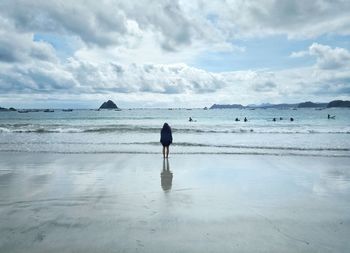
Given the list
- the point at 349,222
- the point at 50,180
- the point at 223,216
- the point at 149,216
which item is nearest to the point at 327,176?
the point at 349,222

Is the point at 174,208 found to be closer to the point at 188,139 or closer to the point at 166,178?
the point at 166,178

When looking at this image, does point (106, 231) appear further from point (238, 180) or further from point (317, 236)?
point (238, 180)

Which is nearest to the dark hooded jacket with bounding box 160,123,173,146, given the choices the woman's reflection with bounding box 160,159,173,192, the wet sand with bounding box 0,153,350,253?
the woman's reflection with bounding box 160,159,173,192

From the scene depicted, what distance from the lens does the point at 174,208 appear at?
768cm

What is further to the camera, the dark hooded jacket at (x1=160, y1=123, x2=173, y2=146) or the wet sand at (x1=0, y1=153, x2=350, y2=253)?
the dark hooded jacket at (x1=160, y1=123, x2=173, y2=146)

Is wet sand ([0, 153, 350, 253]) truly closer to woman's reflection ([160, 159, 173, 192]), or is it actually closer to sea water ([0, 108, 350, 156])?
woman's reflection ([160, 159, 173, 192])

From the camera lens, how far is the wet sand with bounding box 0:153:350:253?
5.60 meters

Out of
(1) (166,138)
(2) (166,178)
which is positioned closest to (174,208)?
(2) (166,178)

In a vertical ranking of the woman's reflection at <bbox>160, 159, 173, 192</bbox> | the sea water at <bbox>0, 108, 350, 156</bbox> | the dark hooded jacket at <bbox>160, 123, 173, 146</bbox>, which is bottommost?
the sea water at <bbox>0, 108, 350, 156</bbox>

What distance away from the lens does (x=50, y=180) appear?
1109 centimetres

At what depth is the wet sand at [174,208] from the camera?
560cm

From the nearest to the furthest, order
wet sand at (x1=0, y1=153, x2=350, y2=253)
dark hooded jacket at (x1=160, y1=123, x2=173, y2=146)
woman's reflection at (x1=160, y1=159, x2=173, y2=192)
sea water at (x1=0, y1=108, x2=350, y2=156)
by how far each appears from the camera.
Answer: wet sand at (x1=0, y1=153, x2=350, y2=253), woman's reflection at (x1=160, y1=159, x2=173, y2=192), dark hooded jacket at (x1=160, y1=123, x2=173, y2=146), sea water at (x1=0, y1=108, x2=350, y2=156)

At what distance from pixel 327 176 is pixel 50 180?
1010 cm

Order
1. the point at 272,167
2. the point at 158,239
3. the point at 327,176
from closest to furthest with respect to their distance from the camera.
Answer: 1. the point at 158,239
2. the point at 327,176
3. the point at 272,167
